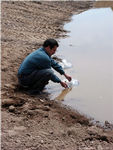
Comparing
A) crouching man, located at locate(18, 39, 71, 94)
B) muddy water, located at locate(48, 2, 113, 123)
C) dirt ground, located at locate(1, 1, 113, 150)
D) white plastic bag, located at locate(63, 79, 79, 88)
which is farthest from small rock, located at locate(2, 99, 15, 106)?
white plastic bag, located at locate(63, 79, 79, 88)

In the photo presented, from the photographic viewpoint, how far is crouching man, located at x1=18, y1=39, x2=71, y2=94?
587 centimetres

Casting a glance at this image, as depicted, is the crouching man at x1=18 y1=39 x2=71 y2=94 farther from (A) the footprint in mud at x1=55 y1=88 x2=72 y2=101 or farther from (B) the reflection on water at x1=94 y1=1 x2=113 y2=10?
(B) the reflection on water at x1=94 y1=1 x2=113 y2=10

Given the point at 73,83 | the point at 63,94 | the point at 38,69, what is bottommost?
the point at 63,94

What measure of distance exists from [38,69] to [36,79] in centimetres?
18

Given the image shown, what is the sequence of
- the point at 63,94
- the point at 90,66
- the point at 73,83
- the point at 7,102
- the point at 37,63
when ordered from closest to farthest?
the point at 7,102 → the point at 37,63 → the point at 63,94 → the point at 73,83 → the point at 90,66

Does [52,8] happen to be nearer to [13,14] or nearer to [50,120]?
[13,14]

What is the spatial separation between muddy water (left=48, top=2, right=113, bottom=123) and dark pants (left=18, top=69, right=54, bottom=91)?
0.39m

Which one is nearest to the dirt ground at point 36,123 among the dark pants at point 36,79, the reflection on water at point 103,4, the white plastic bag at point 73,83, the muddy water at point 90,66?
the dark pants at point 36,79

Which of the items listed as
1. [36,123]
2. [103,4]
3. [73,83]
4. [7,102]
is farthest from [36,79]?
[103,4]

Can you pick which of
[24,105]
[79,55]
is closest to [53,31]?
[79,55]

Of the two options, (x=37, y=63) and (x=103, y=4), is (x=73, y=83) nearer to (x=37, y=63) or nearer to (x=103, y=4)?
(x=37, y=63)

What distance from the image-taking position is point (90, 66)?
7.92 meters

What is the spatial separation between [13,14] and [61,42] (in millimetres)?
3091

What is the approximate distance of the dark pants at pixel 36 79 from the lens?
233 inches
